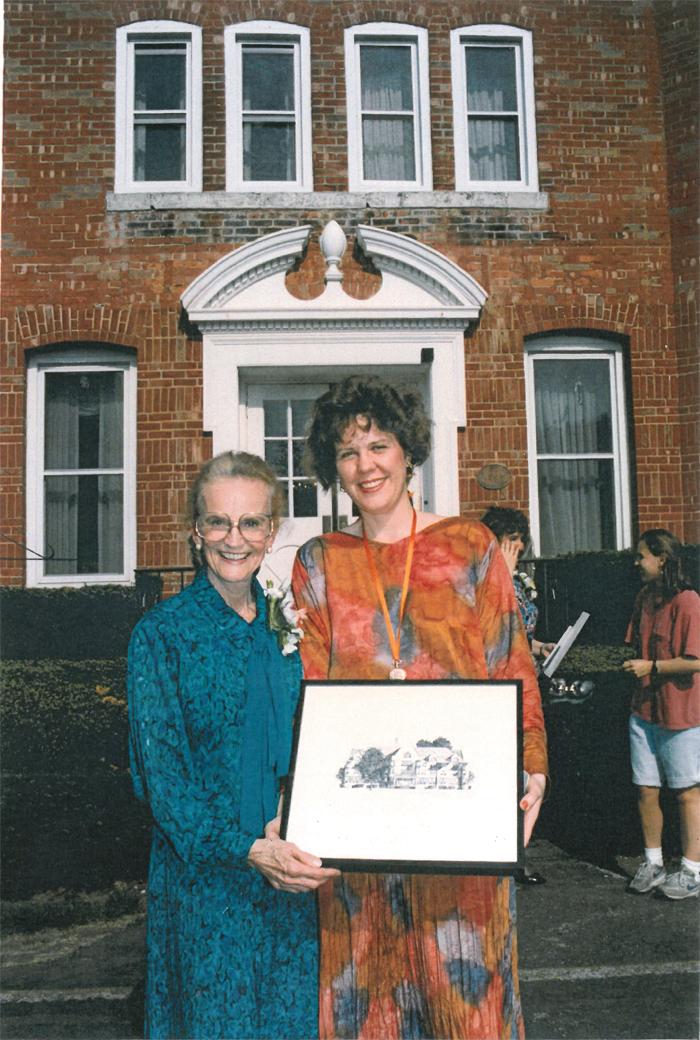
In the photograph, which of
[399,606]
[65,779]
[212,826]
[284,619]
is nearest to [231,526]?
[284,619]

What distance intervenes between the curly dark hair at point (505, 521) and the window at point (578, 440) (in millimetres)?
96

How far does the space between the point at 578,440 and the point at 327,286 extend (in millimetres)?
1152

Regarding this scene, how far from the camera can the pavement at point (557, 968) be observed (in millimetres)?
2734

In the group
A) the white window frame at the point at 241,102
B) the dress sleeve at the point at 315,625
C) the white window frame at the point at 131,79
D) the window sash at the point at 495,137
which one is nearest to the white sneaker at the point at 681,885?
the dress sleeve at the point at 315,625

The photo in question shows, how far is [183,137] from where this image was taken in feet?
10.8

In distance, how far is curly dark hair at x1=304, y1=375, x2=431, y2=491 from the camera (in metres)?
2.32

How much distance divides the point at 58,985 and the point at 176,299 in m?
2.51

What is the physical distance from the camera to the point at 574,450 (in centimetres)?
329

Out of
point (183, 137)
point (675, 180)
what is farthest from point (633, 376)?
point (183, 137)

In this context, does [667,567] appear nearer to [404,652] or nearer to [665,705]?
[665,705]

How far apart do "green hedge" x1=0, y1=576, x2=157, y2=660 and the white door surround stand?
0.70 metres

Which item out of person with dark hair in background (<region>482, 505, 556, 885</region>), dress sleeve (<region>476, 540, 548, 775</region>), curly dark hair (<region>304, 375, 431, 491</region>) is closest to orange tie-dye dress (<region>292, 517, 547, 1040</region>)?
dress sleeve (<region>476, 540, 548, 775</region>)

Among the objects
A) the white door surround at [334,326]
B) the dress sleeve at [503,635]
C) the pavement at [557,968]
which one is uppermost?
the white door surround at [334,326]

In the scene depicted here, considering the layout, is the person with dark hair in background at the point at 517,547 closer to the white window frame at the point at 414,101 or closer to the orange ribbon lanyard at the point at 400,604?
the orange ribbon lanyard at the point at 400,604
